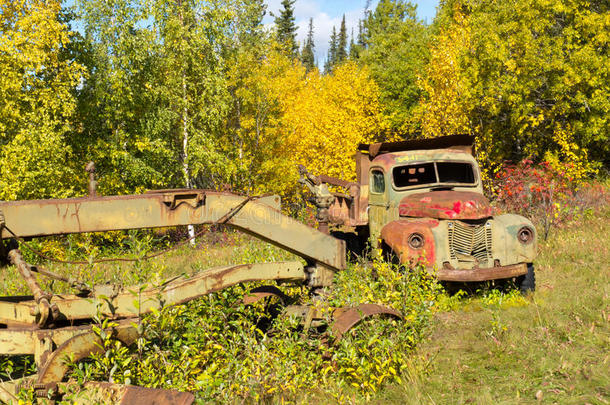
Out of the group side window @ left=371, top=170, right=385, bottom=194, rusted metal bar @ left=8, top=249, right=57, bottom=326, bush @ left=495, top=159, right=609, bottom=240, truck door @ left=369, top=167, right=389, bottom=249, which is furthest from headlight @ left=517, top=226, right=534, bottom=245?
rusted metal bar @ left=8, top=249, right=57, bottom=326

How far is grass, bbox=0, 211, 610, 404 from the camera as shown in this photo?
12.1ft

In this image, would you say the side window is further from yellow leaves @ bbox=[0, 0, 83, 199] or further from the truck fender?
yellow leaves @ bbox=[0, 0, 83, 199]

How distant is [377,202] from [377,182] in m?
0.37

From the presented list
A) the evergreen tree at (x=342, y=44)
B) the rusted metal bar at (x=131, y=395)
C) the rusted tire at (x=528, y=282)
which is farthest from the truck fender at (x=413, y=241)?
the evergreen tree at (x=342, y=44)

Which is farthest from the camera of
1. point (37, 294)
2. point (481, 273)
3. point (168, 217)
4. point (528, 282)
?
point (528, 282)

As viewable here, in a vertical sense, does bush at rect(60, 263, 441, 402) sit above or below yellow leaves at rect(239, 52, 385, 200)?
below

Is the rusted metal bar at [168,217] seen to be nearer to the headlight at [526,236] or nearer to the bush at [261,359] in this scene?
the bush at [261,359]

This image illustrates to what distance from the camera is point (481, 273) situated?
5.85 m

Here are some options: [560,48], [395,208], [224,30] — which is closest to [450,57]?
[560,48]

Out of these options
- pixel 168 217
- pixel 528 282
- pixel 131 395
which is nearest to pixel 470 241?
pixel 528 282

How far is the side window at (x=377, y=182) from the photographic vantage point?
7.42m

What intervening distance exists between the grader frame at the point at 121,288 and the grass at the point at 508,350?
37 cm

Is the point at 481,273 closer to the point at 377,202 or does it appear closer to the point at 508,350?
the point at 508,350

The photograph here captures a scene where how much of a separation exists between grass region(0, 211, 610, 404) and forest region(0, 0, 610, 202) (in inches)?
319
